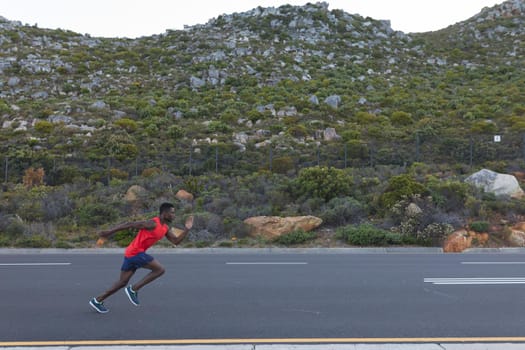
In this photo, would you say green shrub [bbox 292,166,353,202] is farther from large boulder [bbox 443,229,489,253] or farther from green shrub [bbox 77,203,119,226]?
green shrub [bbox 77,203,119,226]

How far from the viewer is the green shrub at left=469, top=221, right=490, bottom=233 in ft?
47.6

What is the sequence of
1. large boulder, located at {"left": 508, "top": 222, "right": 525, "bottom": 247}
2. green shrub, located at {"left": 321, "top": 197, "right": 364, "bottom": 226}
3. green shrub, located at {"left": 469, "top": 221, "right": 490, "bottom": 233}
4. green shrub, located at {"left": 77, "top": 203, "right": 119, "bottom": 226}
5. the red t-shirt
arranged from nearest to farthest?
1. the red t-shirt
2. large boulder, located at {"left": 508, "top": 222, "right": 525, "bottom": 247}
3. green shrub, located at {"left": 469, "top": 221, "right": 490, "bottom": 233}
4. green shrub, located at {"left": 321, "top": 197, "right": 364, "bottom": 226}
5. green shrub, located at {"left": 77, "top": 203, "right": 119, "bottom": 226}

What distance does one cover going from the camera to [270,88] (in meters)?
42.6

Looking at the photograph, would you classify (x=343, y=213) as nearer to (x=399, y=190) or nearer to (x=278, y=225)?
(x=399, y=190)

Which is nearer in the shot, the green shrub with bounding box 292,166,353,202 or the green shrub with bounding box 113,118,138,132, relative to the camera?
the green shrub with bounding box 292,166,353,202

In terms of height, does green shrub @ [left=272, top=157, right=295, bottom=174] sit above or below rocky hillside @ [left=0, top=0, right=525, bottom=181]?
below

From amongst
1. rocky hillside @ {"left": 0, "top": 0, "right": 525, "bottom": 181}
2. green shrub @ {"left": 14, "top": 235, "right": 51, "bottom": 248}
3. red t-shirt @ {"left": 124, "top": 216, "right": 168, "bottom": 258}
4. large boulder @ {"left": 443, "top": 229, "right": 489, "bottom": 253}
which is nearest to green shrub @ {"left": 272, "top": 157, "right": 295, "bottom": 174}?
rocky hillside @ {"left": 0, "top": 0, "right": 525, "bottom": 181}

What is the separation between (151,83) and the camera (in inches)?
1774

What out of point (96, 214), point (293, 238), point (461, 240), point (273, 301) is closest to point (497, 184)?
point (461, 240)

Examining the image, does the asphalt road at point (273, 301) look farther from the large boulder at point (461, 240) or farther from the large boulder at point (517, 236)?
the large boulder at point (517, 236)

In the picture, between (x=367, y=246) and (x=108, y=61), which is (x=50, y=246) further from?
(x=108, y=61)

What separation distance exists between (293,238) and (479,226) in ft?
20.5

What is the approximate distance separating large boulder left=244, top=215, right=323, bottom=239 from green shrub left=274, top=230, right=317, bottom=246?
30 cm

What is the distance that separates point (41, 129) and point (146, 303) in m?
29.3
